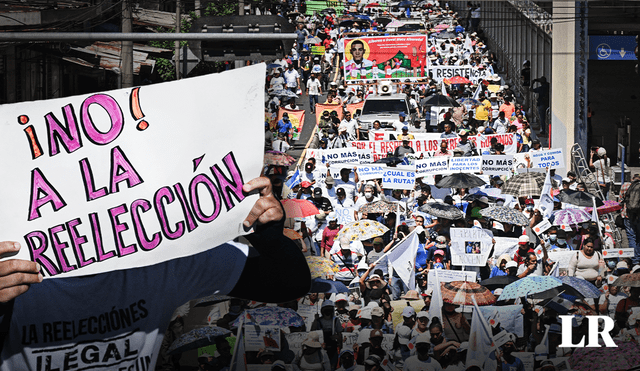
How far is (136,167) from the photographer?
4.17 meters

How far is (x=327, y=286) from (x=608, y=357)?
3.14 metres

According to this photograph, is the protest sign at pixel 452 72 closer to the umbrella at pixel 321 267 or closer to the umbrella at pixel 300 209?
the umbrella at pixel 300 209

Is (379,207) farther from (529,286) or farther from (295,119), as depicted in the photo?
(295,119)

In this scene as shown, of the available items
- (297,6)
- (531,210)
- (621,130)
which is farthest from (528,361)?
(297,6)

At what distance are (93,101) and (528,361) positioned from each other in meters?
5.55

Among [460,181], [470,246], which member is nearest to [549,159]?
[460,181]

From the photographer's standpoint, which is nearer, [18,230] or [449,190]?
[18,230]

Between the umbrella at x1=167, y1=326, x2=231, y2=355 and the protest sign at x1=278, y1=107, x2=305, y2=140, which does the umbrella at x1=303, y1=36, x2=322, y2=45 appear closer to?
the protest sign at x1=278, y1=107, x2=305, y2=140

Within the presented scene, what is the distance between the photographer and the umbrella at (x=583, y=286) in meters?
9.10

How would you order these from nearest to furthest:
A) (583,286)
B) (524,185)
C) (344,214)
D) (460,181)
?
(583,286) → (344,214) → (524,185) → (460,181)

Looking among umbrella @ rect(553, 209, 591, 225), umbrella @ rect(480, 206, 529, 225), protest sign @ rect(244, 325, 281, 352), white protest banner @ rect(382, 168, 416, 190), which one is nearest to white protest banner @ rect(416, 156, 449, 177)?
white protest banner @ rect(382, 168, 416, 190)

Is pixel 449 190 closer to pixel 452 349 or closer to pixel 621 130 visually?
pixel 452 349

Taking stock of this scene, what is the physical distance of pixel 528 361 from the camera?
8.32 meters

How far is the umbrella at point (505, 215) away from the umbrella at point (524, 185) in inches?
57.4
